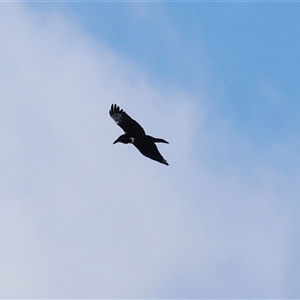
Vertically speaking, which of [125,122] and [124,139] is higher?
[125,122]

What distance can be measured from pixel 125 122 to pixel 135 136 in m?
1.33

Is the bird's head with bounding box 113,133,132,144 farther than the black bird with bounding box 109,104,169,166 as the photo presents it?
Yes

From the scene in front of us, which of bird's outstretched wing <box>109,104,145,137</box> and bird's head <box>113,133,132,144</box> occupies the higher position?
bird's outstretched wing <box>109,104,145,137</box>

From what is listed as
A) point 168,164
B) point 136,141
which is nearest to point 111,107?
point 136,141

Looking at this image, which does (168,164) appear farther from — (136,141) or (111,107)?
(111,107)

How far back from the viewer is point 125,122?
93.5 ft

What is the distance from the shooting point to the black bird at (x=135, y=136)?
27.0m

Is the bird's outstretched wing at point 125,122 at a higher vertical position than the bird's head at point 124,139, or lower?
higher

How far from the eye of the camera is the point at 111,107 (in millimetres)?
29547

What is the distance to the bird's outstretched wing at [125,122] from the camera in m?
27.7

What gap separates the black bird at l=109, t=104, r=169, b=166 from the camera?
1061 inches

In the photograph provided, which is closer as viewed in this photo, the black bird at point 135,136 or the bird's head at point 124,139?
the black bird at point 135,136

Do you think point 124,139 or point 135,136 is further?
point 124,139

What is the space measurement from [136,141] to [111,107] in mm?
3489
